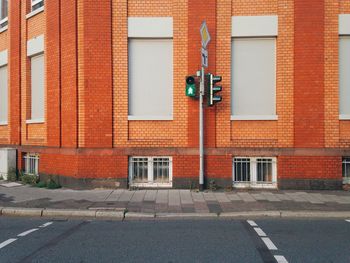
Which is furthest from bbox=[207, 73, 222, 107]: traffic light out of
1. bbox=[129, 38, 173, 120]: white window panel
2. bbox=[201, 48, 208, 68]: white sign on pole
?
bbox=[129, 38, 173, 120]: white window panel

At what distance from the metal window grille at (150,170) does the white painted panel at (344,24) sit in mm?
6736

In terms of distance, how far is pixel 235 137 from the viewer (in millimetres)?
10555

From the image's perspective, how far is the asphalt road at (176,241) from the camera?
4.92 meters

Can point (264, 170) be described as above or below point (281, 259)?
above

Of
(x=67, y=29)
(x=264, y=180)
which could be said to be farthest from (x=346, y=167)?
(x=67, y=29)

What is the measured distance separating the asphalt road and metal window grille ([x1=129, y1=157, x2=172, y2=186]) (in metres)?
3.58

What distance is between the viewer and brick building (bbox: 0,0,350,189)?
33.8ft

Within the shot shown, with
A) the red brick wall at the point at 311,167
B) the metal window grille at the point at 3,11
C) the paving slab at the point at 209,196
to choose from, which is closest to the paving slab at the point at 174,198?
the paving slab at the point at 209,196

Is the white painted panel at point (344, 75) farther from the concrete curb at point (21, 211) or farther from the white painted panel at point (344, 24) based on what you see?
the concrete curb at point (21, 211)

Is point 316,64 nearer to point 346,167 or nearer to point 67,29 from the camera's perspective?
point 346,167

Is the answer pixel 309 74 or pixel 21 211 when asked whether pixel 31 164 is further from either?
pixel 309 74

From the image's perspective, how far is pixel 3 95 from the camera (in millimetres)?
14430

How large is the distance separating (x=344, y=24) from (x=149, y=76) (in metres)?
6.31

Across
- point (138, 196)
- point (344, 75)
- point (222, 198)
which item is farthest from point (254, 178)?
point (344, 75)
